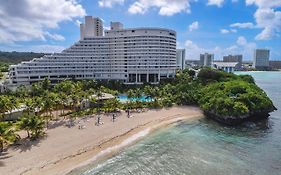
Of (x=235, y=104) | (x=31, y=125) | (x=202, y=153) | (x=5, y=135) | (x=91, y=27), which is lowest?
(x=202, y=153)

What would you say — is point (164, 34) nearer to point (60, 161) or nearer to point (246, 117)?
point (246, 117)

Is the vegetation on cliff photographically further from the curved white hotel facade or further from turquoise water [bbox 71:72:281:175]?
the curved white hotel facade

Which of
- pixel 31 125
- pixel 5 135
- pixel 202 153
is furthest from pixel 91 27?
pixel 202 153

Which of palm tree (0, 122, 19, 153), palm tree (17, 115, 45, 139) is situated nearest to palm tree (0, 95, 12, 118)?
palm tree (17, 115, 45, 139)

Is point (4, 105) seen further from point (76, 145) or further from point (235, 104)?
point (235, 104)

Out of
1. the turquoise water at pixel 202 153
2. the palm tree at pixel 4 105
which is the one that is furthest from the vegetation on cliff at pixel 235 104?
the palm tree at pixel 4 105
